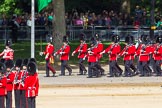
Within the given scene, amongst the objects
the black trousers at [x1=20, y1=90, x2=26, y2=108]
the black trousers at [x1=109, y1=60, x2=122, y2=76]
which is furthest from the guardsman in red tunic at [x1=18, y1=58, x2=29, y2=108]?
the black trousers at [x1=109, y1=60, x2=122, y2=76]

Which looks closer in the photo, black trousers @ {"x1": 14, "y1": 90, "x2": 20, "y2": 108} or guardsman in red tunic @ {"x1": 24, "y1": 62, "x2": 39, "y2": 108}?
guardsman in red tunic @ {"x1": 24, "y1": 62, "x2": 39, "y2": 108}

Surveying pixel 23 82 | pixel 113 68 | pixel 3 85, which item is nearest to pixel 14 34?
pixel 113 68

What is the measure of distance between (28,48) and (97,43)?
10.1 m

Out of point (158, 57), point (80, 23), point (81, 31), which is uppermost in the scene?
point (80, 23)

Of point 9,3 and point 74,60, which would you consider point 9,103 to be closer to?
point 74,60

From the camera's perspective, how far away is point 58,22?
34.9m

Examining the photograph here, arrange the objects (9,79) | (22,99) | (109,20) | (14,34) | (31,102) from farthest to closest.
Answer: (109,20)
(14,34)
(9,79)
(22,99)
(31,102)

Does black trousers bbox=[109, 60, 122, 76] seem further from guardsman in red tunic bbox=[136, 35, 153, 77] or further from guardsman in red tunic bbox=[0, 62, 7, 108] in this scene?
guardsman in red tunic bbox=[0, 62, 7, 108]

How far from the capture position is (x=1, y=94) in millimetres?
19125

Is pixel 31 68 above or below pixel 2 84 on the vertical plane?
above

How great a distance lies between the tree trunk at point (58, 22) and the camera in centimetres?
3459

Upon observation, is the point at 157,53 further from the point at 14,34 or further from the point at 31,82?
the point at 14,34

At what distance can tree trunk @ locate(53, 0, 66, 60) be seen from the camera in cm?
3459

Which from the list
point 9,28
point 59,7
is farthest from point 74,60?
point 9,28
